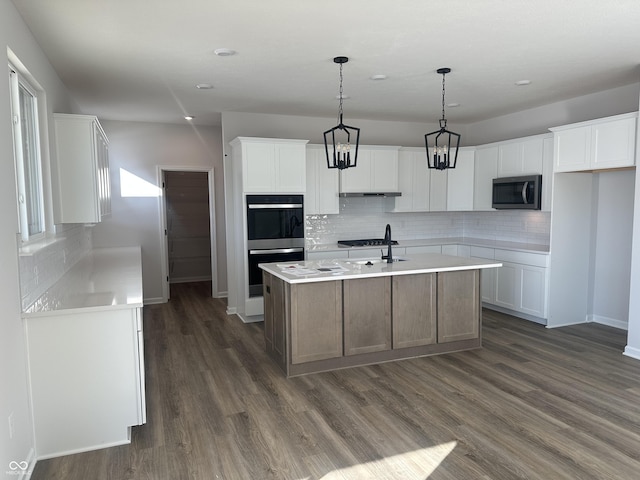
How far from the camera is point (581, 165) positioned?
194 inches

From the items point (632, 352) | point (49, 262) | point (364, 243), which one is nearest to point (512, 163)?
point (364, 243)

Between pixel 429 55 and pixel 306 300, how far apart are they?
2330mm

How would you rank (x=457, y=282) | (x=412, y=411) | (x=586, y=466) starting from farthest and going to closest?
(x=457, y=282), (x=412, y=411), (x=586, y=466)

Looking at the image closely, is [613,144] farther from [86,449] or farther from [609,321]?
[86,449]

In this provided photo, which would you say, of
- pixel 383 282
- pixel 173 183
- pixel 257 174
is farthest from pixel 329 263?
pixel 173 183

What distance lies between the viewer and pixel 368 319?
4230mm

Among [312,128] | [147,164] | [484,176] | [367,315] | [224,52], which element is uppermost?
[224,52]

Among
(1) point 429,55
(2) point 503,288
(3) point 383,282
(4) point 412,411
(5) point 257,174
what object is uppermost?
(1) point 429,55

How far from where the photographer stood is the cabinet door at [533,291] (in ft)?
17.7

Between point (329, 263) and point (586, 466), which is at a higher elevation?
point (329, 263)

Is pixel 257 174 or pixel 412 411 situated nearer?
pixel 412 411

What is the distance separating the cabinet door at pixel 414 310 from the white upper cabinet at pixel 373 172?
2352 mm

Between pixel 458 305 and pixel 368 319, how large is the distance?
101 centimetres

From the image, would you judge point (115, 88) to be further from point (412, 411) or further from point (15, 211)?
point (412, 411)
